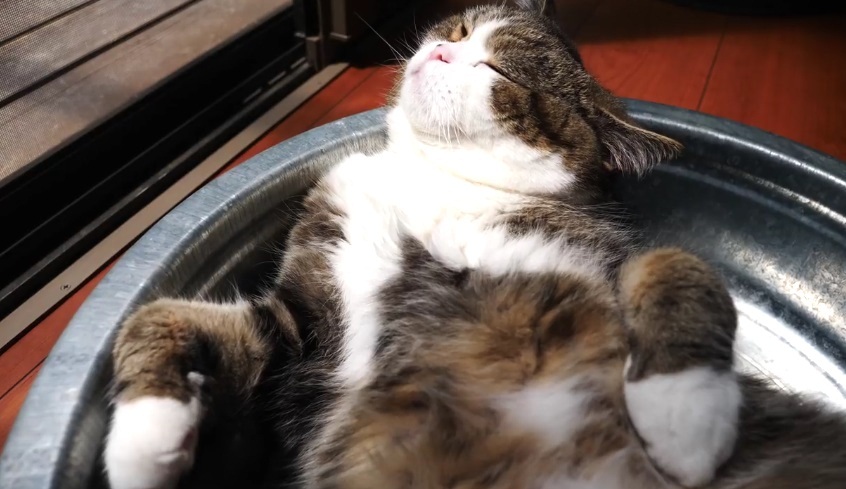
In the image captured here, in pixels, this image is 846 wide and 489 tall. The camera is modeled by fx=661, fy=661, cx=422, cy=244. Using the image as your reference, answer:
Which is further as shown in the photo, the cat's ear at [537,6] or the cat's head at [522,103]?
the cat's ear at [537,6]

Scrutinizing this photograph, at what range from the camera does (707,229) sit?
3.75 feet

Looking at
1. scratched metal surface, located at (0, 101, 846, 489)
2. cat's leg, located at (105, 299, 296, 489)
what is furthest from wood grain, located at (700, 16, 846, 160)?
cat's leg, located at (105, 299, 296, 489)

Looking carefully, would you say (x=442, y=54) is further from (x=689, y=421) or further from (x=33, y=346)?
(x=33, y=346)

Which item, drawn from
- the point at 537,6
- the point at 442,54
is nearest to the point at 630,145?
the point at 442,54

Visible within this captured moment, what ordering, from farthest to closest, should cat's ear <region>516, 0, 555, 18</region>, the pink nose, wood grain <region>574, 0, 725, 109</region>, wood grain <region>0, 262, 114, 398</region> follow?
wood grain <region>574, 0, 725, 109</region>, cat's ear <region>516, 0, 555, 18</region>, wood grain <region>0, 262, 114, 398</region>, the pink nose

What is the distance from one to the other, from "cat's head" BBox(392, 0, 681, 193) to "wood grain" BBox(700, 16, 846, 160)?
895 millimetres

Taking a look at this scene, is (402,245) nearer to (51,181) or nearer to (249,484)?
(249,484)

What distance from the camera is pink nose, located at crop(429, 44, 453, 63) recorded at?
0.88 metres

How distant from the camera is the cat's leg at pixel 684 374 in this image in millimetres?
608

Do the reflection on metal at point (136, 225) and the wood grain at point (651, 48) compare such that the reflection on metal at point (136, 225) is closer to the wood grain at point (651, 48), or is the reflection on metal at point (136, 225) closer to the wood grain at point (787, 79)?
the wood grain at point (651, 48)

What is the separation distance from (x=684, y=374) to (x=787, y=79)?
4.98 ft

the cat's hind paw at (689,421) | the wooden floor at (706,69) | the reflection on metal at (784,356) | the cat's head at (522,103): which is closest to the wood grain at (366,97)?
the wooden floor at (706,69)

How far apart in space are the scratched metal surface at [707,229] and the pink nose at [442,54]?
20 centimetres

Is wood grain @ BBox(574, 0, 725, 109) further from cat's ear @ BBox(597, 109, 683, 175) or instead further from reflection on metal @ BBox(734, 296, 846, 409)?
cat's ear @ BBox(597, 109, 683, 175)
